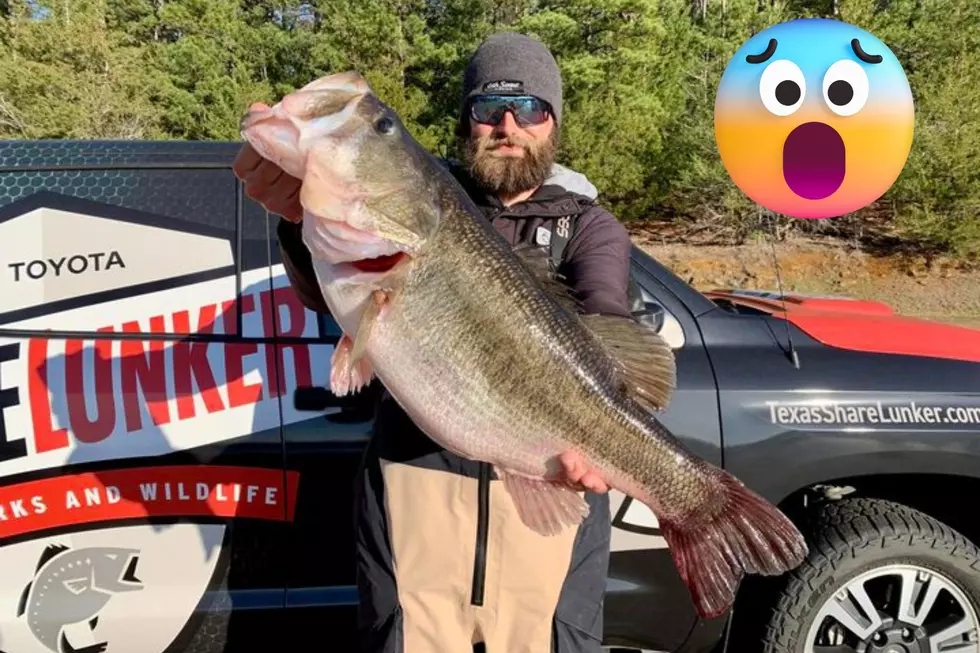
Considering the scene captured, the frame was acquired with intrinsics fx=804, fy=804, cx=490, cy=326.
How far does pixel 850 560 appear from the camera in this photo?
2822mm

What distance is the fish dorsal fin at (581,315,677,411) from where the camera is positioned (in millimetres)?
1995

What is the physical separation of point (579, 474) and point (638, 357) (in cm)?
33

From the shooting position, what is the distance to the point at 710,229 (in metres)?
18.2

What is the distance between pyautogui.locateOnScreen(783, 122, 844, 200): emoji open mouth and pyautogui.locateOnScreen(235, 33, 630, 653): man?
585 cm

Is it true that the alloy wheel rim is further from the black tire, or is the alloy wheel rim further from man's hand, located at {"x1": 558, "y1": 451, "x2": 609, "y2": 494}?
man's hand, located at {"x1": 558, "y1": 451, "x2": 609, "y2": 494}

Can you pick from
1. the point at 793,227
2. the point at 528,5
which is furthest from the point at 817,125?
the point at 528,5

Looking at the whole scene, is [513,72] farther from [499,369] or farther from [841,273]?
[841,273]

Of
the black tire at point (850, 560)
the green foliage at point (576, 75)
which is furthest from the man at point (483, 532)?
the green foliage at point (576, 75)

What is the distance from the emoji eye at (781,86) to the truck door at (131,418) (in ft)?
19.7

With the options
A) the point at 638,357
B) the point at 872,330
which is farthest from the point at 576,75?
the point at 638,357

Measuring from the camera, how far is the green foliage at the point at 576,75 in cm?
1552

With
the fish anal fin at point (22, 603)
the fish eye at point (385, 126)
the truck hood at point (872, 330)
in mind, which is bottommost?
the fish anal fin at point (22, 603)

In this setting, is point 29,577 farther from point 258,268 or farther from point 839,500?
point 839,500

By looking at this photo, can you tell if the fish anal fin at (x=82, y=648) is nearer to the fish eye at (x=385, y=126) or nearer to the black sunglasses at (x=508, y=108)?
the fish eye at (x=385, y=126)
